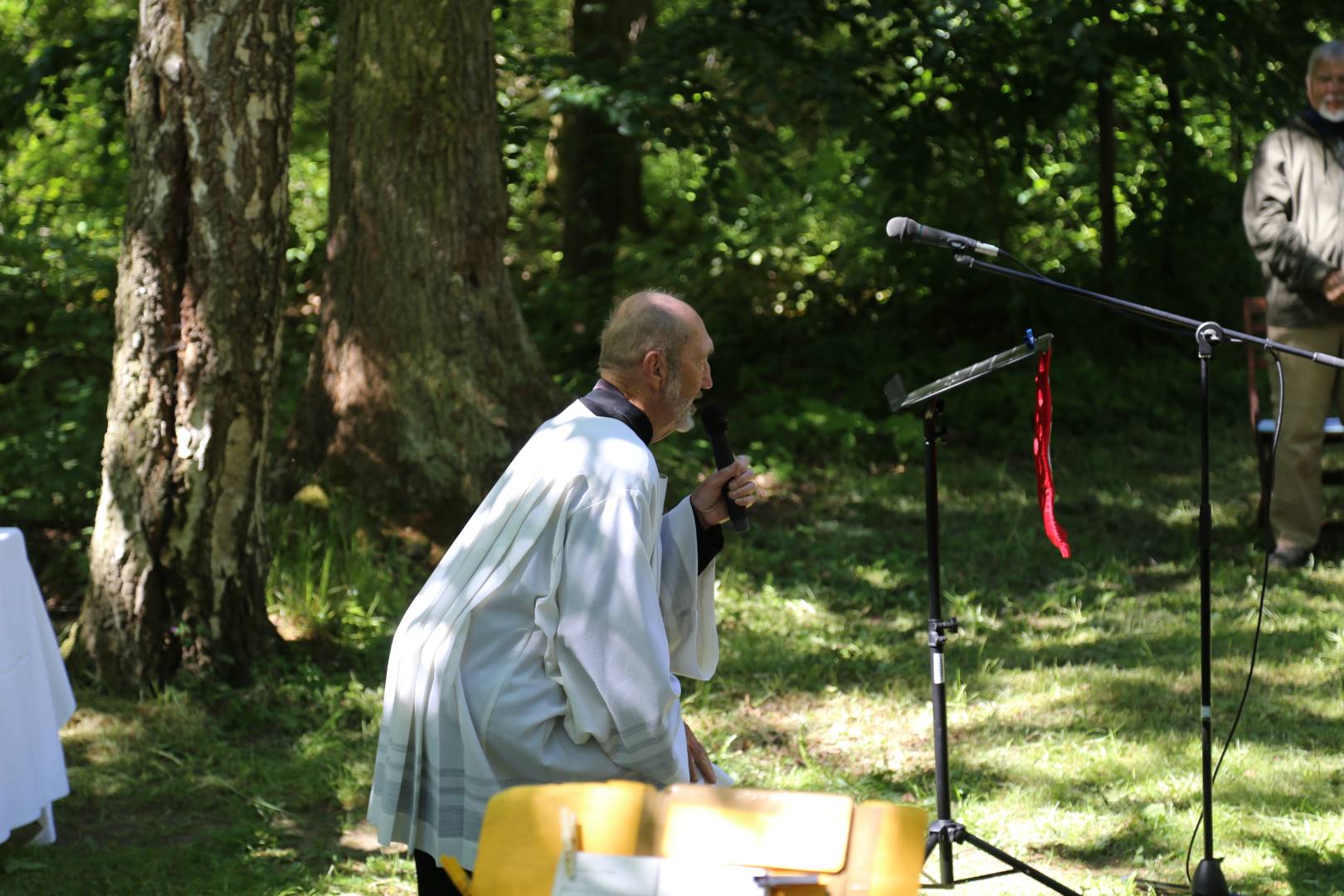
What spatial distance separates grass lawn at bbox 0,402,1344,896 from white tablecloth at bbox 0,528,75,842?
0.70 ft

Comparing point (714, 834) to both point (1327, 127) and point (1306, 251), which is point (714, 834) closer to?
point (1306, 251)

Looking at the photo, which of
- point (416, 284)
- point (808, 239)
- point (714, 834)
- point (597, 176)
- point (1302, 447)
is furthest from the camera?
point (808, 239)

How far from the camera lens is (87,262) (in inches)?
357

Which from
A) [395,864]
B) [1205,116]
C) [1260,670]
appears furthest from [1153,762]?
[1205,116]

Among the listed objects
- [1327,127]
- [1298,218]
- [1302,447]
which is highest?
[1327,127]

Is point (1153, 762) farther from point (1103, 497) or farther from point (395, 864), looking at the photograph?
point (1103, 497)

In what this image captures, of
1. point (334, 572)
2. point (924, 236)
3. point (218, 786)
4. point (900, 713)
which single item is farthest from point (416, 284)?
point (924, 236)

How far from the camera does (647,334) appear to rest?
293cm

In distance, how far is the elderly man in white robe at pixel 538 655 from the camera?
258 centimetres

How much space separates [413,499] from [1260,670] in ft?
12.6

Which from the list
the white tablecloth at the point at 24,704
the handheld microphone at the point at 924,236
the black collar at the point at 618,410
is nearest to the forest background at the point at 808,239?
the white tablecloth at the point at 24,704

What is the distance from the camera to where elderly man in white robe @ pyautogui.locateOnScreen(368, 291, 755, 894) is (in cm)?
258

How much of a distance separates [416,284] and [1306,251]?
416 centimetres

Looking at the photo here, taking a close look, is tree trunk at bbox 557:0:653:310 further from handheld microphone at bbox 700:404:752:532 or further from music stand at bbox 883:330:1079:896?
handheld microphone at bbox 700:404:752:532
